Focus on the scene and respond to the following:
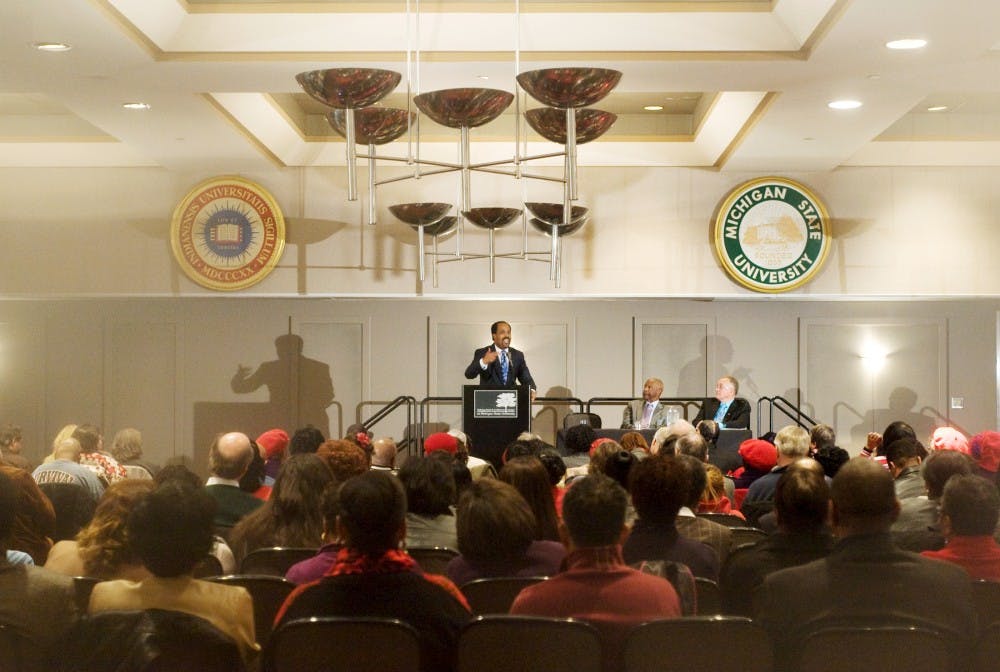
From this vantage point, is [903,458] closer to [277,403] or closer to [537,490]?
[537,490]

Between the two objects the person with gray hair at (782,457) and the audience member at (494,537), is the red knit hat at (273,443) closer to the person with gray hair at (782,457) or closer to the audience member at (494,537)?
the person with gray hair at (782,457)

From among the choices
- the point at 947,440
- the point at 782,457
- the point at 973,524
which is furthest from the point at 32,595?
the point at 947,440

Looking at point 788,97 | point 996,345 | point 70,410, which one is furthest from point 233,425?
point 996,345

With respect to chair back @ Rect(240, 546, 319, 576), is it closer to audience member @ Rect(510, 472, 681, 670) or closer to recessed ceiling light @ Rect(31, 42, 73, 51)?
audience member @ Rect(510, 472, 681, 670)

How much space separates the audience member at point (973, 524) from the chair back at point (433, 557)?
1.64 meters

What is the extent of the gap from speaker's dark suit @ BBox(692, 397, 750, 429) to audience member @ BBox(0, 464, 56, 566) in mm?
7435

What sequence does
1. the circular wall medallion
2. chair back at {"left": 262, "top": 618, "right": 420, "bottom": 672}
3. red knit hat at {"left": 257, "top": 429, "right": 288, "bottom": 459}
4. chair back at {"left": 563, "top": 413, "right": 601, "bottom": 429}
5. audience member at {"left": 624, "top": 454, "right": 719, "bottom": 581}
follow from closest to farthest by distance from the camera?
chair back at {"left": 262, "top": 618, "right": 420, "bottom": 672}
audience member at {"left": 624, "top": 454, "right": 719, "bottom": 581}
red knit hat at {"left": 257, "top": 429, "right": 288, "bottom": 459}
chair back at {"left": 563, "top": 413, "right": 601, "bottom": 429}
the circular wall medallion

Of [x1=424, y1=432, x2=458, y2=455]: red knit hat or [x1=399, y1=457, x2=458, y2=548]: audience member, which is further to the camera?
[x1=424, y1=432, x2=458, y2=455]: red knit hat

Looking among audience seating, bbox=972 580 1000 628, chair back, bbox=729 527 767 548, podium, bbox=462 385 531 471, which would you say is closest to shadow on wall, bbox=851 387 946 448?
podium, bbox=462 385 531 471

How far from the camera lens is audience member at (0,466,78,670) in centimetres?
320

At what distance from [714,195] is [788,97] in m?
A: 2.94

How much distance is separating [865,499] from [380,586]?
4.57 feet

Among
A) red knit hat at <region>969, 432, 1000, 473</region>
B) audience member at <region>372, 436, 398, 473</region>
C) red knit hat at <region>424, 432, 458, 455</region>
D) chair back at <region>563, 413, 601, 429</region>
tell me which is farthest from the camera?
chair back at <region>563, 413, 601, 429</region>

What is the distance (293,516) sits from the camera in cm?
428
